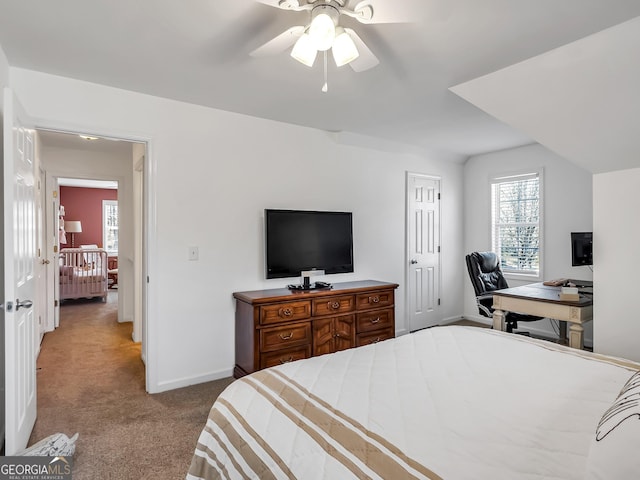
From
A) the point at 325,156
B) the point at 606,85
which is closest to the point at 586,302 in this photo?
the point at 606,85

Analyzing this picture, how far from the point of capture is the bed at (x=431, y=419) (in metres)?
0.94

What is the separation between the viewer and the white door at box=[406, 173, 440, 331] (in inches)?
189

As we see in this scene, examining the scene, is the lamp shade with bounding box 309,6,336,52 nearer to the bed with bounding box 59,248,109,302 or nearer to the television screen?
the television screen

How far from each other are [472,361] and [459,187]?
416cm

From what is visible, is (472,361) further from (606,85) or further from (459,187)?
(459,187)

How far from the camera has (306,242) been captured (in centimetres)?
367

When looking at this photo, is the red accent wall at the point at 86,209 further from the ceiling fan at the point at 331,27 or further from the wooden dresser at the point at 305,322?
the ceiling fan at the point at 331,27

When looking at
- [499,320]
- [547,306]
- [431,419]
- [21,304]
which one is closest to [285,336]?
[21,304]

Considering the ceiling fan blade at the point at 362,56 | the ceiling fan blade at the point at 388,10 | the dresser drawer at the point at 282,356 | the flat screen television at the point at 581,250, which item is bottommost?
the dresser drawer at the point at 282,356

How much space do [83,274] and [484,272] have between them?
22.3 ft

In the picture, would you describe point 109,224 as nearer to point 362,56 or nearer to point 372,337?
point 372,337

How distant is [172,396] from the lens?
2936 millimetres

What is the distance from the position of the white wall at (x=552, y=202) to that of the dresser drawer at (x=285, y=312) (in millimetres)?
3192

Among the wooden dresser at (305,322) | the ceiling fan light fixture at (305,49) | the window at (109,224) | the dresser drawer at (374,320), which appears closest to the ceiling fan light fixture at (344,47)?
the ceiling fan light fixture at (305,49)
